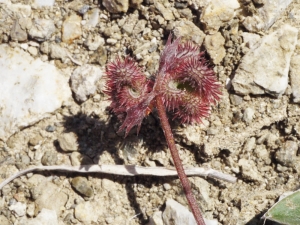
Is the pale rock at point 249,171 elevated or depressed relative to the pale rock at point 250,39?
depressed

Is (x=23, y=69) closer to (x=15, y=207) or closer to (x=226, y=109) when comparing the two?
(x=15, y=207)

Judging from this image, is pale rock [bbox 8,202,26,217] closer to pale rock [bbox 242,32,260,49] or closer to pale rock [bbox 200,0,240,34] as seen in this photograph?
pale rock [bbox 200,0,240,34]

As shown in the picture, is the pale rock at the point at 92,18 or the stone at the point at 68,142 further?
the pale rock at the point at 92,18

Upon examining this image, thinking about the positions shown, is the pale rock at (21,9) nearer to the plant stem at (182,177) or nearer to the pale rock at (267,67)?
the plant stem at (182,177)

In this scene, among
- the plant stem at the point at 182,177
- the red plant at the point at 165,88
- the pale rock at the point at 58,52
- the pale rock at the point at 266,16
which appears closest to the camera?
the red plant at the point at 165,88

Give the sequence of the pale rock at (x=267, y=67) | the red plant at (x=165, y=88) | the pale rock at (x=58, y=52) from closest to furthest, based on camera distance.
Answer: the red plant at (x=165, y=88), the pale rock at (x=267, y=67), the pale rock at (x=58, y=52)

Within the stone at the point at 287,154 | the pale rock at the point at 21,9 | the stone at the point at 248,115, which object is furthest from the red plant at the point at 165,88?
the pale rock at the point at 21,9

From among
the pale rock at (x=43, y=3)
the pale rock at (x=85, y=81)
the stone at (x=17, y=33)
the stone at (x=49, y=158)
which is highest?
the pale rock at (x=43, y=3)
